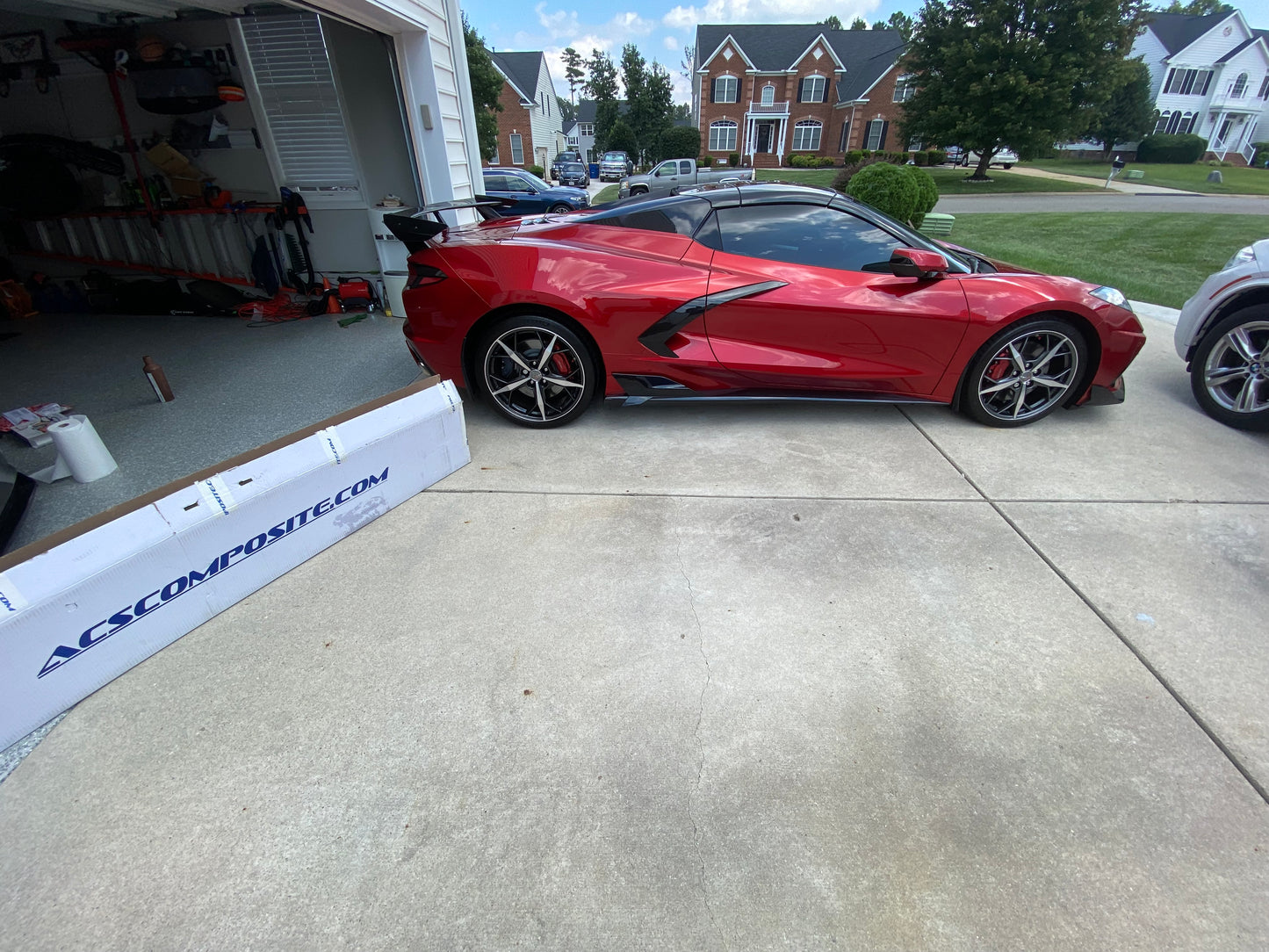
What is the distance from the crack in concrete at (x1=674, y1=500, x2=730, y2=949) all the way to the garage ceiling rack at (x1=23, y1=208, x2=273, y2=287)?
6.64 m

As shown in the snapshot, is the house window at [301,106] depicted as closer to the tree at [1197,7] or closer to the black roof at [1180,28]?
the black roof at [1180,28]

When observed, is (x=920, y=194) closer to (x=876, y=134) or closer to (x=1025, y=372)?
(x=1025, y=372)

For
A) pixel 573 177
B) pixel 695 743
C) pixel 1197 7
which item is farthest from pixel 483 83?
pixel 1197 7

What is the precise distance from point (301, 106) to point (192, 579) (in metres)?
5.77

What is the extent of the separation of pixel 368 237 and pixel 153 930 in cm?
648

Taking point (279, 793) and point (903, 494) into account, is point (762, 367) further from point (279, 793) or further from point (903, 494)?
point (279, 793)

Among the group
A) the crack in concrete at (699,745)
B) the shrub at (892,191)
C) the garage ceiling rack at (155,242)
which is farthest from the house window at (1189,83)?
the crack in concrete at (699,745)

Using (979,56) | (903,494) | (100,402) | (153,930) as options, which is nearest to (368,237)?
(100,402)

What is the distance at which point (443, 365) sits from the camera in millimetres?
3637

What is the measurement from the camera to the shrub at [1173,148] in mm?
34938

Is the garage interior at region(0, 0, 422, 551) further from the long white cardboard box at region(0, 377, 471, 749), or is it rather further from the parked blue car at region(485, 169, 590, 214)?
the parked blue car at region(485, 169, 590, 214)

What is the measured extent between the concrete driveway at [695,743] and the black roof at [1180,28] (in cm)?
5651

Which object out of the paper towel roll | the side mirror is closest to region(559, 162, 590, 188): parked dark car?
the side mirror

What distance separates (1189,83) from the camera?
39.5 meters
